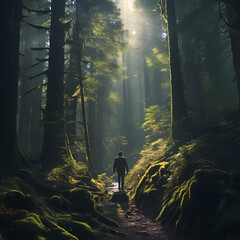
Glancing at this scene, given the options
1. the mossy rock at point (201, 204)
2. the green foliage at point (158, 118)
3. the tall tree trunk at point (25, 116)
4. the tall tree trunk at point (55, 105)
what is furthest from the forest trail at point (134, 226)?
the tall tree trunk at point (25, 116)

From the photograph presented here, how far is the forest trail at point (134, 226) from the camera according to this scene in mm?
5172

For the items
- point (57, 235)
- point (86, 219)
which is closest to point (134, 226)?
point (86, 219)

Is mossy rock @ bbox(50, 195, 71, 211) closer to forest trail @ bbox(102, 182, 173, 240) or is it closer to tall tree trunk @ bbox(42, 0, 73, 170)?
forest trail @ bbox(102, 182, 173, 240)

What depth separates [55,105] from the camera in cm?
1059

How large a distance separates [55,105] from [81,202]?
18.7 ft

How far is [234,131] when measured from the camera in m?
7.50

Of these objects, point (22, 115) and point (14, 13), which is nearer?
point (14, 13)

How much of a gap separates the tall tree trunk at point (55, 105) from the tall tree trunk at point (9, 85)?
2.46 meters

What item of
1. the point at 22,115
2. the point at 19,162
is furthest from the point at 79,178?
the point at 22,115

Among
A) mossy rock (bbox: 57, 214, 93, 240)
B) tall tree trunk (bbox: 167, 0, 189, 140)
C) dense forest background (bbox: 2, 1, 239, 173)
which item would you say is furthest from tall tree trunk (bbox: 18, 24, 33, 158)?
mossy rock (bbox: 57, 214, 93, 240)

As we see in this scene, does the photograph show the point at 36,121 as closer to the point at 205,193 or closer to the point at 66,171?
the point at 66,171

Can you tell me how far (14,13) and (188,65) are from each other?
41.1ft

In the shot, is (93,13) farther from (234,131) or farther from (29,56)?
(29,56)

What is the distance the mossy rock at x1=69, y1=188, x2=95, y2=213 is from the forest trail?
32.9 inches
